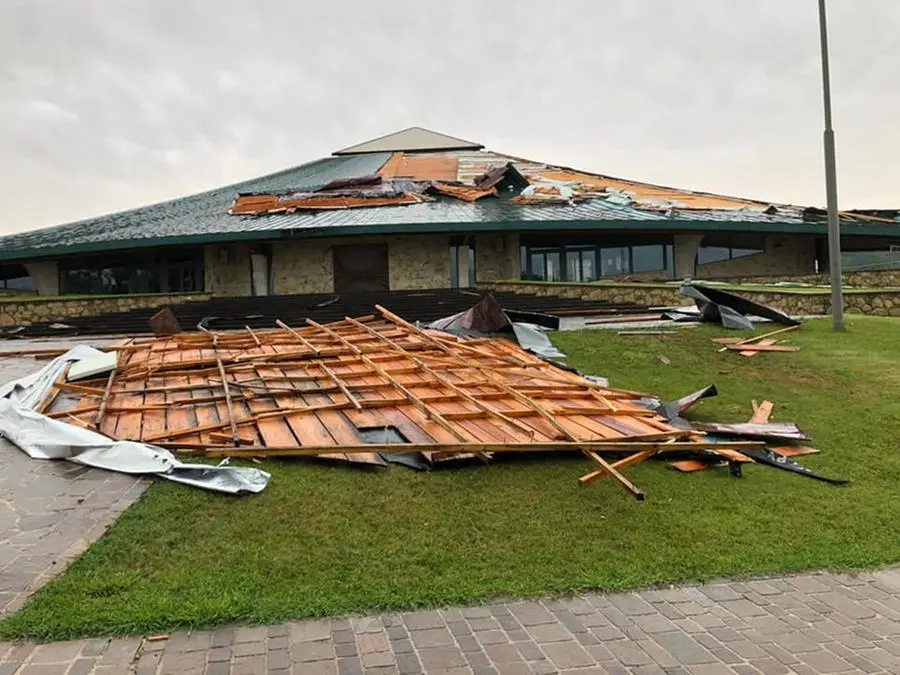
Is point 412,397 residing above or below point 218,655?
above

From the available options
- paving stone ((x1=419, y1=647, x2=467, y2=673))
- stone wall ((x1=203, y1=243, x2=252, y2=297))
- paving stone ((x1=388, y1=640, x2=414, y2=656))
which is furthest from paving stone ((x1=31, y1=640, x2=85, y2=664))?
stone wall ((x1=203, y1=243, x2=252, y2=297))

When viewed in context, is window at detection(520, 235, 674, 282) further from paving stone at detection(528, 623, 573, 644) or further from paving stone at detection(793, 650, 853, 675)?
paving stone at detection(793, 650, 853, 675)

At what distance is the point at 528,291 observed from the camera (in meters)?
18.6

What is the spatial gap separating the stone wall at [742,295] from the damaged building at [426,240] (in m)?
3.03

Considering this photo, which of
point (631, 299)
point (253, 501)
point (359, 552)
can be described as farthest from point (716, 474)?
point (631, 299)

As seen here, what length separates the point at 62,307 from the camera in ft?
58.2

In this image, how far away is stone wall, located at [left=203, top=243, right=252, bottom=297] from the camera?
2170 centimetres

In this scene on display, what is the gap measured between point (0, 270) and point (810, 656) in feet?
98.8

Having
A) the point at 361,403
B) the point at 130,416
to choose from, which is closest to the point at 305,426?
the point at 361,403

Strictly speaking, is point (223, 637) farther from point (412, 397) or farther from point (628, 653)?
point (412, 397)

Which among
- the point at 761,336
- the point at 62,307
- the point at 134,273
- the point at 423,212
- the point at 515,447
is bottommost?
the point at 515,447

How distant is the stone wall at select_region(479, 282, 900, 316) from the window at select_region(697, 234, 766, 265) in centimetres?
814

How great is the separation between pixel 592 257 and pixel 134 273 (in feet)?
53.0

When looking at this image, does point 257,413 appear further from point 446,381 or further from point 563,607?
point 563,607
